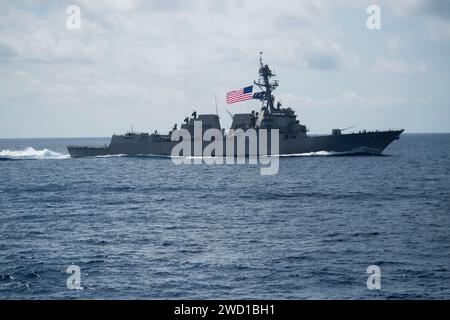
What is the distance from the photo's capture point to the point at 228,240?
76.3ft

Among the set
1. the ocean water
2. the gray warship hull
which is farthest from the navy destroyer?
the ocean water

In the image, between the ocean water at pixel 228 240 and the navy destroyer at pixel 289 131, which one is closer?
the ocean water at pixel 228 240

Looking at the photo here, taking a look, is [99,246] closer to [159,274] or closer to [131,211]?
[159,274]

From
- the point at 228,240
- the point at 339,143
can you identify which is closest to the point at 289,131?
the point at 339,143

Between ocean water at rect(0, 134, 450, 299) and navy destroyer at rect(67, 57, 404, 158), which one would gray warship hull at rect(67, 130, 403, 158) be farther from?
ocean water at rect(0, 134, 450, 299)

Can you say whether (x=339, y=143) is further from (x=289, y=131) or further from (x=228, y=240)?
(x=228, y=240)

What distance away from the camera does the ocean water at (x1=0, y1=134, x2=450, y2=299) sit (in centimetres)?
1667

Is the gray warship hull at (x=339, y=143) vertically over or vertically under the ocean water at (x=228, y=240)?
over

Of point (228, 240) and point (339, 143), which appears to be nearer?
point (228, 240)

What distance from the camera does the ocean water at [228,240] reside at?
656 inches

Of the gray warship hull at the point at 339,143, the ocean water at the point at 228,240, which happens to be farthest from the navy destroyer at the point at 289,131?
the ocean water at the point at 228,240

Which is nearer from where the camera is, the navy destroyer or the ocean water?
the ocean water

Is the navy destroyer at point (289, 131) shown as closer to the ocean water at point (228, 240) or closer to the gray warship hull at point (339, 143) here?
the gray warship hull at point (339, 143)
